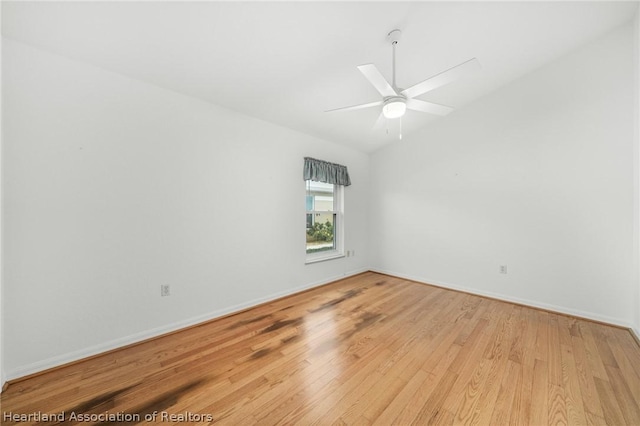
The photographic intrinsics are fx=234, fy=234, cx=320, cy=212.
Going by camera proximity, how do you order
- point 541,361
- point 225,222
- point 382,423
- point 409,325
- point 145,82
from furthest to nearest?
1. point 225,222
2. point 409,325
3. point 145,82
4. point 541,361
5. point 382,423

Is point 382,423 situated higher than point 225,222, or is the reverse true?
point 225,222

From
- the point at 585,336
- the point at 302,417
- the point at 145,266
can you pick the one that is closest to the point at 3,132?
the point at 145,266

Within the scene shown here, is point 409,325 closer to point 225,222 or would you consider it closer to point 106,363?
point 225,222

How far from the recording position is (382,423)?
54.3 inches

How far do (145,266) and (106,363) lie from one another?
80 centimetres

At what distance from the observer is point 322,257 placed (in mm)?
4137

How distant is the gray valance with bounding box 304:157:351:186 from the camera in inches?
145

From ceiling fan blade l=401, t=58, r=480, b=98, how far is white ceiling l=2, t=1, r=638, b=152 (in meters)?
0.74

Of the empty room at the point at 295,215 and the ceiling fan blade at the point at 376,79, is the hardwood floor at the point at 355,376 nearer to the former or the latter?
the empty room at the point at 295,215

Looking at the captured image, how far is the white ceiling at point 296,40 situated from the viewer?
66.3 inches

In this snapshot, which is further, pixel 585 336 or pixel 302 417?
pixel 585 336

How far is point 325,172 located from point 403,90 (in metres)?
2.11

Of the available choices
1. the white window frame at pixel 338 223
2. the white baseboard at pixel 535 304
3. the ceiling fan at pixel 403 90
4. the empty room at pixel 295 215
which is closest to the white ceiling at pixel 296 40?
the empty room at pixel 295 215

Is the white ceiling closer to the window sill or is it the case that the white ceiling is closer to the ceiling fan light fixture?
the ceiling fan light fixture
